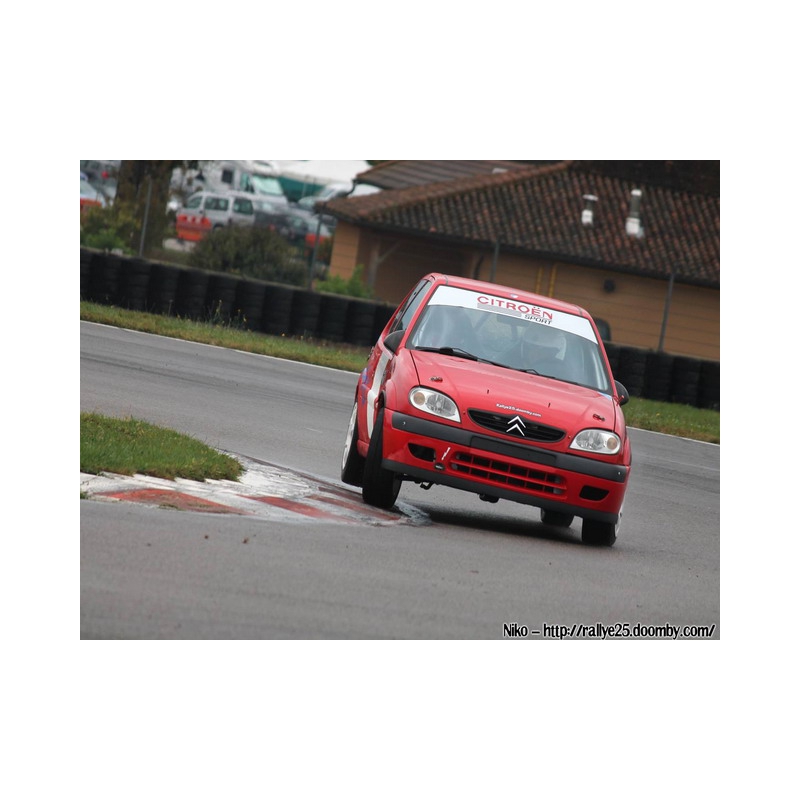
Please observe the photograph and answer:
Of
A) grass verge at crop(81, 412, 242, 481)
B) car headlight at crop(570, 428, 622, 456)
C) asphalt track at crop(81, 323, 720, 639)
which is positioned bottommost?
asphalt track at crop(81, 323, 720, 639)

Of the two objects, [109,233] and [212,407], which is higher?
[109,233]

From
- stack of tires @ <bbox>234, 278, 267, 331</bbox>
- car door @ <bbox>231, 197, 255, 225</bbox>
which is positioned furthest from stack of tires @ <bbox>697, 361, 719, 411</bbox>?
car door @ <bbox>231, 197, 255, 225</bbox>

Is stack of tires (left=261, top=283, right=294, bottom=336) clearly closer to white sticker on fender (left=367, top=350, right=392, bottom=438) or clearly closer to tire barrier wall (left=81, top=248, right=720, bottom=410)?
tire barrier wall (left=81, top=248, right=720, bottom=410)

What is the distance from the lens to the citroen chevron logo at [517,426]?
27.7 ft

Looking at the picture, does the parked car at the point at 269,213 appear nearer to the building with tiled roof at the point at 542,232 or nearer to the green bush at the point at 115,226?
the building with tiled roof at the point at 542,232

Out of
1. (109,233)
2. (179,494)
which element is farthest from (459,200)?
(179,494)

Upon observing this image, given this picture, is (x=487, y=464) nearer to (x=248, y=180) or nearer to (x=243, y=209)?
(x=243, y=209)

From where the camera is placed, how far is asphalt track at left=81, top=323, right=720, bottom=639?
6180 millimetres

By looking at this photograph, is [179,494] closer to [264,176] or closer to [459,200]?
[459,200]

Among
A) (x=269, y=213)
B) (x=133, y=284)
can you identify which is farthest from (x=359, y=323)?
(x=269, y=213)

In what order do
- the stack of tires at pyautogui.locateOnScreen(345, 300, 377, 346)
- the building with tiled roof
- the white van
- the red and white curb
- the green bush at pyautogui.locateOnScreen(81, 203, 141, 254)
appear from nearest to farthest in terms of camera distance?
1. the red and white curb
2. the green bush at pyautogui.locateOnScreen(81, 203, 141, 254)
3. the stack of tires at pyautogui.locateOnScreen(345, 300, 377, 346)
4. the building with tiled roof
5. the white van

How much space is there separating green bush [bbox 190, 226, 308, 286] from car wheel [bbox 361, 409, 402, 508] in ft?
67.4

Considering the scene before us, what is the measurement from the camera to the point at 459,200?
34.4 meters
